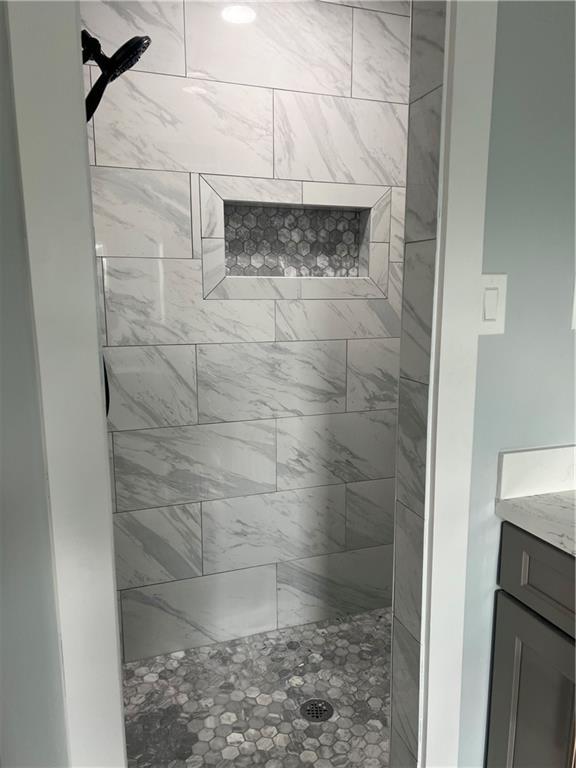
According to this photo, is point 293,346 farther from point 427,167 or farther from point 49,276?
point 49,276

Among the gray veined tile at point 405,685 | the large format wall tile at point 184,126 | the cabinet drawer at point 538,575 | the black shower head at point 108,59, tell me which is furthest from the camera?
the large format wall tile at point 184,126

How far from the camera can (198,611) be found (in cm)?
218

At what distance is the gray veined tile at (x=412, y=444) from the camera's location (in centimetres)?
114

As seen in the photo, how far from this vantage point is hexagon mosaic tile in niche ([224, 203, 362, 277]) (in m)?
2.12

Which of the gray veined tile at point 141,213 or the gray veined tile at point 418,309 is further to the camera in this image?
the gray veined tile at point 141,213

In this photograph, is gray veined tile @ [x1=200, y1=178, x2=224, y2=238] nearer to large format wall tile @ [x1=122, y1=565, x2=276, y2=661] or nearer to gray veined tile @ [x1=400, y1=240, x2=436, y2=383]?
gray veined tile @ [x1=400, y1=240, x2=436, y2=383]

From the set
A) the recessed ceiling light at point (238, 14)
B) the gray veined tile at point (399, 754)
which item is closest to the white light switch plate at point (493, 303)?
the gray veined tile at point (399, 754)

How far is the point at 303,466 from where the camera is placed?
224cm

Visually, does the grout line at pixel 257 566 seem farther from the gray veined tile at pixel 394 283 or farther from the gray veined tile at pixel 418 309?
the gray veined tile at pixel 418 309

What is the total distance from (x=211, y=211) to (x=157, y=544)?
125 centimetres

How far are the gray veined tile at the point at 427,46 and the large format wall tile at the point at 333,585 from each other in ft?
6.01

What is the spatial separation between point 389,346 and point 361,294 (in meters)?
0.26

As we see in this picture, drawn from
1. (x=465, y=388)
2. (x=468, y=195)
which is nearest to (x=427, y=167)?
(x=468, y=195)

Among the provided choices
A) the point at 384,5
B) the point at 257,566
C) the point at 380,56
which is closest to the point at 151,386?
the point at 257,566
